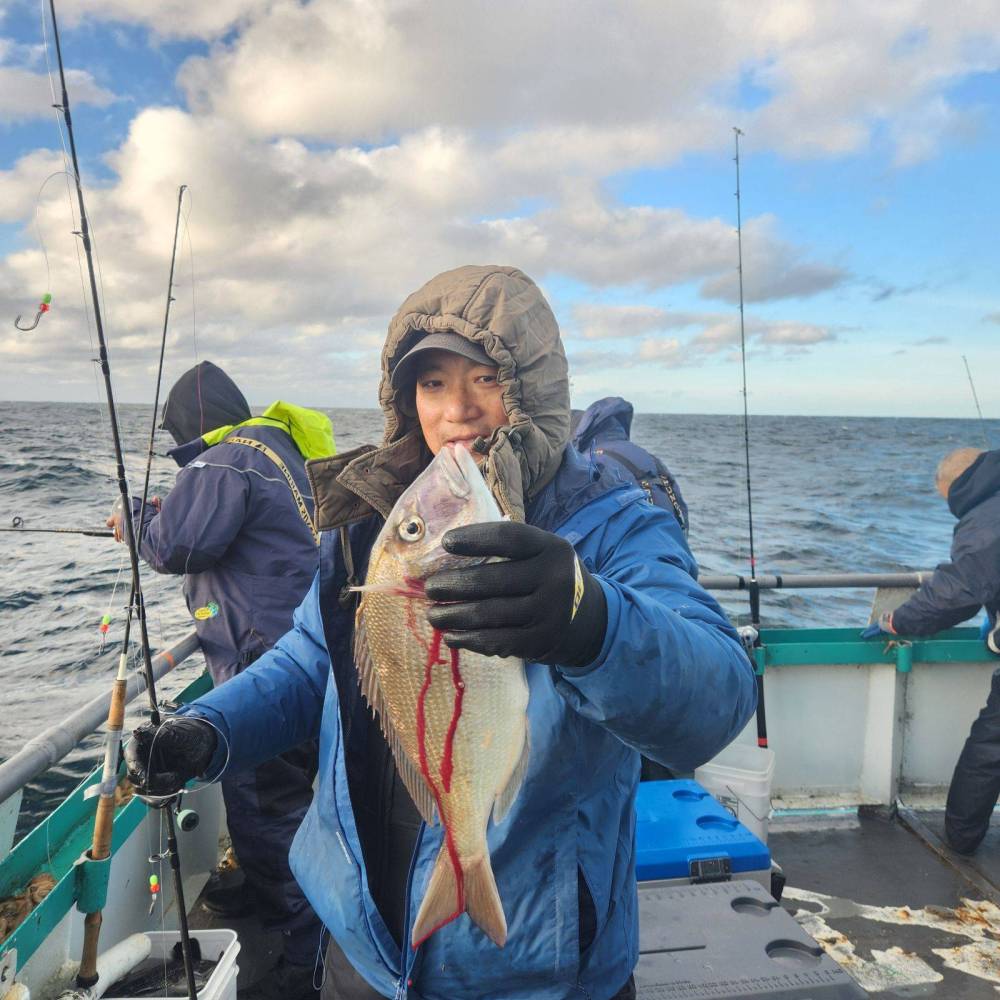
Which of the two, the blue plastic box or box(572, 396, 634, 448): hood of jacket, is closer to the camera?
the blue plastic box

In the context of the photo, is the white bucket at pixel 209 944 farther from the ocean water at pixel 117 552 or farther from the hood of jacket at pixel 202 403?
the hood of jacket at pixel 202 403

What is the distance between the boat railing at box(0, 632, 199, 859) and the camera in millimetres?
2367

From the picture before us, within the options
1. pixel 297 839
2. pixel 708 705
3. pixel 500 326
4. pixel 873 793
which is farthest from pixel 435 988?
pixel 873 793

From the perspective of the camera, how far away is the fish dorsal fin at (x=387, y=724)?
1.62 metres

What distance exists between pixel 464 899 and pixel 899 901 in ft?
12.7

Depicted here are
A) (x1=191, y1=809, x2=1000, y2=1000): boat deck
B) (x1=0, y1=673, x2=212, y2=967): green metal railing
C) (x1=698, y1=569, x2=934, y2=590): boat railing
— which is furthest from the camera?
(x1=698, y1=569, x2=934, y2=590): boat railing

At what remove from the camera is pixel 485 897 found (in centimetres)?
155

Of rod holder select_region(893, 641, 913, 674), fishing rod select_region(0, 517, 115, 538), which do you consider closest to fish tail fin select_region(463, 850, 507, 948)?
fishing rod select_region(0, 517, 115, 538)

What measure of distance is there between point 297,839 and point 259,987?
2.07 m

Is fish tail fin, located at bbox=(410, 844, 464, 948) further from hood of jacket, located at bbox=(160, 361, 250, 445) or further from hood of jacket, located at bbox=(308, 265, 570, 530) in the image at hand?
hood of jacket, located at bbox=(160, 361, 250, 445)

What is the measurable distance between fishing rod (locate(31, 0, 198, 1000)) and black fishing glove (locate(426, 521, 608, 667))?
102 cm

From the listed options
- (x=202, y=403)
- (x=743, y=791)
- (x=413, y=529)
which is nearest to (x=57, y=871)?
(x=413, y=529)

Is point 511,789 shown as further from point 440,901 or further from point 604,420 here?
point 604,420

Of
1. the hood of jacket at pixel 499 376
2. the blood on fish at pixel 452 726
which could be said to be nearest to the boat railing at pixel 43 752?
the hood of jacket at pixel 499 376
